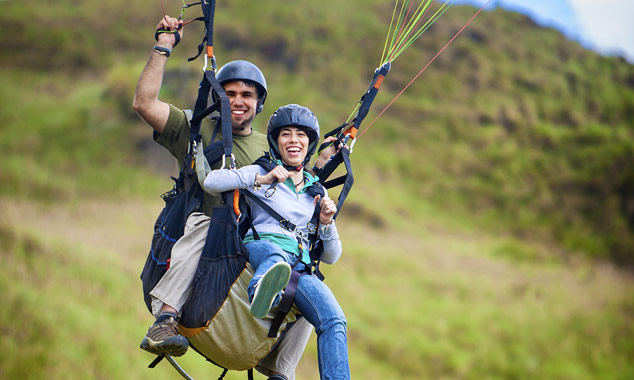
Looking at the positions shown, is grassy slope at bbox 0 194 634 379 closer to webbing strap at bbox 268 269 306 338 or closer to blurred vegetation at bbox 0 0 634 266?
blurred vegetation at bbox 0 0 634 266

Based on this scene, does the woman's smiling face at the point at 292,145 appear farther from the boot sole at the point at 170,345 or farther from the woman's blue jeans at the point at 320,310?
the boot sole at the point at 170,345

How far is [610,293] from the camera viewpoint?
97.4 ft

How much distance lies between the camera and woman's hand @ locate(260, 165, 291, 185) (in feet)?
12.4

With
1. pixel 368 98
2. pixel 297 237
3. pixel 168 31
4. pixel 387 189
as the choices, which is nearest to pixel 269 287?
pixel 297 237

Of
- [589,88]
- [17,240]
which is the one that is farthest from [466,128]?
[17,240]

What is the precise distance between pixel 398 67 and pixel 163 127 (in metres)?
33.3

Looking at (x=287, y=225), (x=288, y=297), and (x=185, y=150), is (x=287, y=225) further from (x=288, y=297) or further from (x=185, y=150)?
(x=185, y=150)

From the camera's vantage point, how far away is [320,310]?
361cm

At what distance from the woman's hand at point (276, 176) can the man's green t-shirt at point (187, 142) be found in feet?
1.82

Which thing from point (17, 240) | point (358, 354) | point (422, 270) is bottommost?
point (17, 240)

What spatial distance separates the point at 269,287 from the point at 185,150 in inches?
52.8

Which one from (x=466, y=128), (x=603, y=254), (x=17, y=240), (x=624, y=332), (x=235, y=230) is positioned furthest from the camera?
(x=466, y=128)

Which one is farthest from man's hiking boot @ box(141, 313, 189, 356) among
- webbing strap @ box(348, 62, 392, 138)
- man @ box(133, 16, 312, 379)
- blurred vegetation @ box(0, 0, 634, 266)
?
blurred vegetation @ box(0, 0, 634, 266)

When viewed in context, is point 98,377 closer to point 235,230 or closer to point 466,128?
point 235,230
